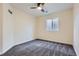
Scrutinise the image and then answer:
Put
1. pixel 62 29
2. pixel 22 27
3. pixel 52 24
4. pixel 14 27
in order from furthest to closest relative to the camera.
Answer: pixel 52 24 < pixel 62 29 < pixel 22 27 < pixel 14 27

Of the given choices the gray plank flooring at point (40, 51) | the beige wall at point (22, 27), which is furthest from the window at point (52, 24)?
the gray plank flooring at point (40, 51)

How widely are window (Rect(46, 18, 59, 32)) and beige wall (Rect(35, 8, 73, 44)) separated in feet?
0.88

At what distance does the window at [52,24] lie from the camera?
18.3ft

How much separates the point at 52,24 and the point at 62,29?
0.96m

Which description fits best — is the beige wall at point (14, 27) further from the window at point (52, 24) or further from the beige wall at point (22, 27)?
the window at point (52, 24)

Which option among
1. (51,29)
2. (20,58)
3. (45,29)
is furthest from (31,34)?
(20,58)

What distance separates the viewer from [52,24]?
592cm

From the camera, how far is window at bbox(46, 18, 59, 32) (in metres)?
5.59

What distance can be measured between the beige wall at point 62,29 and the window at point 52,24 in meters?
0.27

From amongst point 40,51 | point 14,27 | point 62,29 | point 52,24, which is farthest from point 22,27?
point 62,29

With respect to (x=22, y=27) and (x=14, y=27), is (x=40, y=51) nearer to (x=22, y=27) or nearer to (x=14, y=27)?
(x=14, y=27)

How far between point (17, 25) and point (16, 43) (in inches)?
42.5

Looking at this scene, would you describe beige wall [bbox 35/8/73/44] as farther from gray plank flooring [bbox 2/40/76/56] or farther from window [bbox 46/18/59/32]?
gray plank flooring [bbox 2/40/76/56]

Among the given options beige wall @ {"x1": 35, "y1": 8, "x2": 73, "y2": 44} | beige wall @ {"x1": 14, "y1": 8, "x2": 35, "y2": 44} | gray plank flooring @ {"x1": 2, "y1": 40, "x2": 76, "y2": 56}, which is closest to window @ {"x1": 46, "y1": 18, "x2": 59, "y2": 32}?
beige wall @ {"x1": 35, "y1": 8, "x2": 73, "y2": 44}
